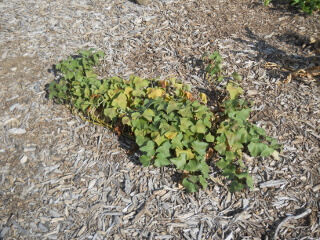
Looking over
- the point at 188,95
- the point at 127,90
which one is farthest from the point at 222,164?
the point at 127,90

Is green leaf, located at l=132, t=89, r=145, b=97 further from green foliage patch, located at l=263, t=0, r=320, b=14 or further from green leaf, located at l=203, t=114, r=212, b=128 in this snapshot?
green foliage patch, located at l=263, t=0, r=320, b=14

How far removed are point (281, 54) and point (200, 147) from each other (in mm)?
1773

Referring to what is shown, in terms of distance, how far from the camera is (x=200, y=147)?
8.59 ft

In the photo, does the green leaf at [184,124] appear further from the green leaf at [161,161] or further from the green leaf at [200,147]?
the green leaf at [161,161]

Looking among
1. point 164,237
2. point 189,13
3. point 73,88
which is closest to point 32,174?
point 73,88

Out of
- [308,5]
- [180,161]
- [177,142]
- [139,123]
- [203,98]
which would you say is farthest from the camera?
[308,5]

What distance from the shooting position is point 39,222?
249 centimetres

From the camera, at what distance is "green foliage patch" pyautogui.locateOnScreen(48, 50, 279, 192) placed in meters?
2.58

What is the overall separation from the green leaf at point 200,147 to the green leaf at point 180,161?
0.11 m

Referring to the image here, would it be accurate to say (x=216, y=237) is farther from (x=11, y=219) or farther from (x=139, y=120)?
(x=11, y=219)

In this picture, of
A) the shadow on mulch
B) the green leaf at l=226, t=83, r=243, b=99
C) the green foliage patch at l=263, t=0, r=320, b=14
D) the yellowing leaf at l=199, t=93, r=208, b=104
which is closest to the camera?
the green leaf at l=226, t=83, r=243, b=99

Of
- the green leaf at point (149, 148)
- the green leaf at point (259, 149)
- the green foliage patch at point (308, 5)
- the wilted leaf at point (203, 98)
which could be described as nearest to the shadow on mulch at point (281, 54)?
the green foliage patch at point (308, 5)

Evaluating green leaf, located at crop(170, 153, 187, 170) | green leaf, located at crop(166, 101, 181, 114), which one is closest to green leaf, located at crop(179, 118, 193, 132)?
green leaf, located at crop(166, 101, 181, 114)

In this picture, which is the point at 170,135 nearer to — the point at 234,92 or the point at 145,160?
the point at 145,160
